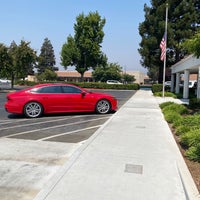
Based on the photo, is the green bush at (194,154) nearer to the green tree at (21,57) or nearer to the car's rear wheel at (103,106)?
the car's rear wheel at (103,106)

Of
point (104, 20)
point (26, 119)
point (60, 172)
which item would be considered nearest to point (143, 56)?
point (104, 20)

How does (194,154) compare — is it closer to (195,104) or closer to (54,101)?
(54,101)

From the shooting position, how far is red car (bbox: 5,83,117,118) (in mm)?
11211

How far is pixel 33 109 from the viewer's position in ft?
37.2

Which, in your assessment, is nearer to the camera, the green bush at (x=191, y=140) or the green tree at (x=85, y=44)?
the green bush at (x=191, y=140)

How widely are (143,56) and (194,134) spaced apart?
34.9 metres

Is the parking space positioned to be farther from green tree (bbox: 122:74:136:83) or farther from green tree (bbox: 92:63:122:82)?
green tree (bbox: 122:74:136:83)

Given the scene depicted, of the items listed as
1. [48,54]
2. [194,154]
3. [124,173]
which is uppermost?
[48,54]

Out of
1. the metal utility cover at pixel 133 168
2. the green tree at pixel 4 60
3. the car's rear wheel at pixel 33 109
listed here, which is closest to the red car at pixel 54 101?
the car's rear wheel at pixel 33 109

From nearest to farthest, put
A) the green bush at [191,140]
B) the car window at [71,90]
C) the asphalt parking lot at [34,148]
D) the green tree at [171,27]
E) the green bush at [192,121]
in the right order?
the asphalt parking lot at [34,148] < the green bush at [191,140] < the green bush at [192,121] < the car window at [71,90] < the green tree at [171,27]

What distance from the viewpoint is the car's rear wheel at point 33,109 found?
1123 cm

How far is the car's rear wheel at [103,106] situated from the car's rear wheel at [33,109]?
2.55 meters

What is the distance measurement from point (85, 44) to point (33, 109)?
4165cm

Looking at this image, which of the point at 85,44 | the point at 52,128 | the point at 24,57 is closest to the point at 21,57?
the point at 24,57
